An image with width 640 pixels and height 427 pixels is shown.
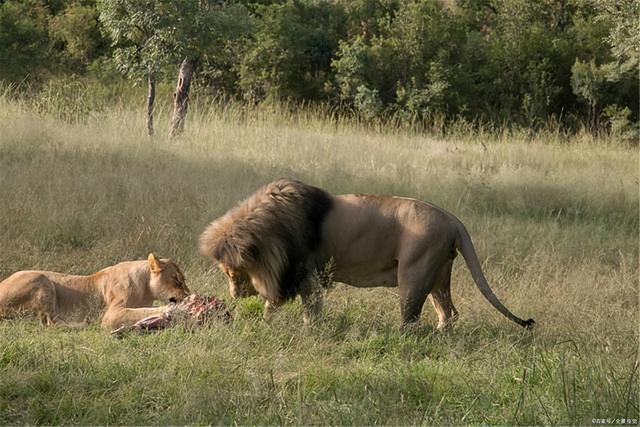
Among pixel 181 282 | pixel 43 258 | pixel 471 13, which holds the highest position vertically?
pixel 471 13

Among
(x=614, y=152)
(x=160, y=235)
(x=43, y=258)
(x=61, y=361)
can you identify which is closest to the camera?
(x=61, y=361)

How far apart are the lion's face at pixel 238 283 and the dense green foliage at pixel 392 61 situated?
11966mm

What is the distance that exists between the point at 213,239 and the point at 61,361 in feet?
4.70

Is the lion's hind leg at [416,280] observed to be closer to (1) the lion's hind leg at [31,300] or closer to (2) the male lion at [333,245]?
(2) the male lion at [333,245]

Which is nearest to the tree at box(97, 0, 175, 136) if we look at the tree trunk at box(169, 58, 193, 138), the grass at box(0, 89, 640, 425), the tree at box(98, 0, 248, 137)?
the tree at box(98, 0, 248, 137)

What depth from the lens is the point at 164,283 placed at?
19.1 ft

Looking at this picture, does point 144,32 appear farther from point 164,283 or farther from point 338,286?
point 164,283

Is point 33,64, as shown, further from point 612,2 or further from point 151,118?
point 612,2

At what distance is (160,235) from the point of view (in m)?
7.96

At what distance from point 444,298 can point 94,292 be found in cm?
237

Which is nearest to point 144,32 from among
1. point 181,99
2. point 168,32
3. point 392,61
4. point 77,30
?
point 168,32

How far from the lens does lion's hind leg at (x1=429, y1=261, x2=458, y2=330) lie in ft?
20.2

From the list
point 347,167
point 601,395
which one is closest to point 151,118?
point 347,167

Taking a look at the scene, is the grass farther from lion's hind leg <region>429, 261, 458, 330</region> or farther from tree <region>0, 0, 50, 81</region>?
tree <region>0, 0, 50, 81</region>
